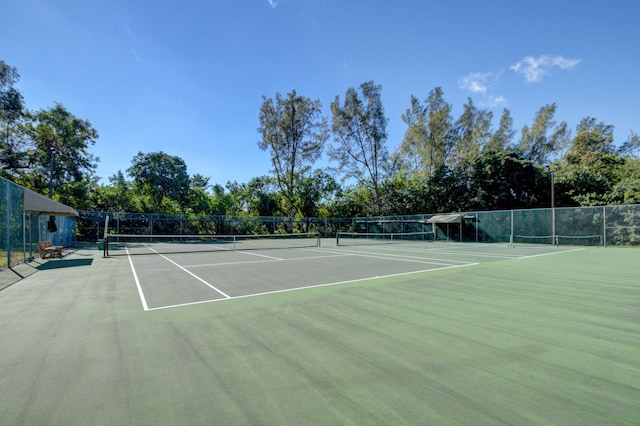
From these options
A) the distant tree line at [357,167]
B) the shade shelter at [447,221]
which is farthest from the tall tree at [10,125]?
the shade shelter at [447,221]

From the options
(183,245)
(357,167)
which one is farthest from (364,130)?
(183,245)

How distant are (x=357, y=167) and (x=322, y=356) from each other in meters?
36.7

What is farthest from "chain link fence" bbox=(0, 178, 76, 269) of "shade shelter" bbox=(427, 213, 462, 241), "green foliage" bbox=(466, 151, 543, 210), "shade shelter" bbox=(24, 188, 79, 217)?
"green foliage" bbox=(466, 151, 543, 210)

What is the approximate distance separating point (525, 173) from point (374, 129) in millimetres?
16827

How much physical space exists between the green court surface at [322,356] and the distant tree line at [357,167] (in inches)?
1039

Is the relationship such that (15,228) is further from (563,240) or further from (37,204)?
(563,240)

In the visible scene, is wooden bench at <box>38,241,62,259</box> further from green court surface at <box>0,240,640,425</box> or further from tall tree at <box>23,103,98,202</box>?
tall tree at <box>23,103,98,202</box>

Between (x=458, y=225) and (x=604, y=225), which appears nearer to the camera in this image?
(x=604, y=225)

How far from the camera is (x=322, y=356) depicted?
3137 mm

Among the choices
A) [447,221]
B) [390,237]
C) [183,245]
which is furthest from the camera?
[390,237]

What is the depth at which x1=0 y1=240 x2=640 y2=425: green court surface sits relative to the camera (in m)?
2.22

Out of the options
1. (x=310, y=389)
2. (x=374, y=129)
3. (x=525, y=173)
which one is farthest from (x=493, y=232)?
(x=310, y=389)

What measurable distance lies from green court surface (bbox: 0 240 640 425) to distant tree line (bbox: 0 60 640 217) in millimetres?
26386

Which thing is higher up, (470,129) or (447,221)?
(470,129)
